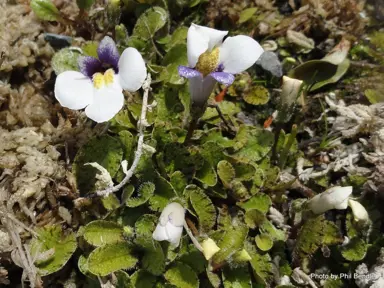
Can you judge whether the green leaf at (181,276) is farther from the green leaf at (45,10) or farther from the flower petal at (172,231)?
the green leaf at (45,10)

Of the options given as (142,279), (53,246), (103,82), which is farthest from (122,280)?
(103,82)

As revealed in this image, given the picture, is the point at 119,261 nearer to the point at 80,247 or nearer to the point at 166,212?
the point at 80,247

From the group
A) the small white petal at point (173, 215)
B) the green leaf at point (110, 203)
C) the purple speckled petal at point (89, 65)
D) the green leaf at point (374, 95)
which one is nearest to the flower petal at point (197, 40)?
the purple speckled petal at point (89, 65)

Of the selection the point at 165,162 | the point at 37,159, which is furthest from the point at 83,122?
the point at 165,162

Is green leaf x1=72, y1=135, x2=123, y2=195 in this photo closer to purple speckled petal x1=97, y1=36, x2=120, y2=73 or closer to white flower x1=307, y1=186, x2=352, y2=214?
purple speckled petal x1=97, y1=36, x2=120, y2=73

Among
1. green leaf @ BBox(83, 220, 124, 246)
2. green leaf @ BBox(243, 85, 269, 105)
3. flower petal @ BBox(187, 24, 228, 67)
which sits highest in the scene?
flower petal @ BBox(187, 24, 228, 67)

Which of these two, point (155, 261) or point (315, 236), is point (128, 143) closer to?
point (155, 261)

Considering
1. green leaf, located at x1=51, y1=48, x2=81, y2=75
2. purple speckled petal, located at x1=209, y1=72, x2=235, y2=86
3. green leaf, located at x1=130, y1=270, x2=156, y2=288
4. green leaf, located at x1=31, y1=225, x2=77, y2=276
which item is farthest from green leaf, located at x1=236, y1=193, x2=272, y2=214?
green leaf, located at x1=51, y1=48, x2=81, y2=75
